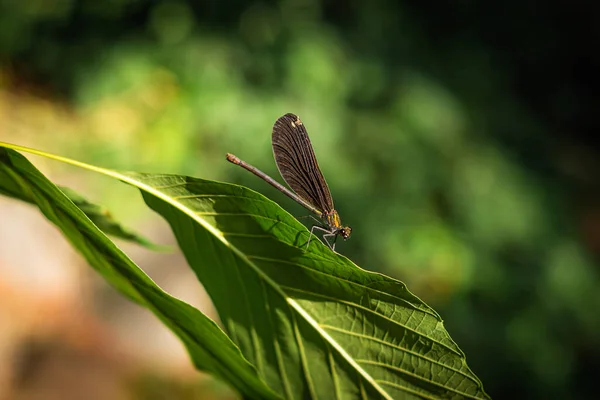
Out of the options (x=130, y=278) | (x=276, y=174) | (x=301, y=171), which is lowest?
(x=130, y=278)

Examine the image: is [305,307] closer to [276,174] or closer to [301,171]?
[301,171]

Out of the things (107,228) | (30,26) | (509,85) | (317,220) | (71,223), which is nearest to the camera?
(71,223)

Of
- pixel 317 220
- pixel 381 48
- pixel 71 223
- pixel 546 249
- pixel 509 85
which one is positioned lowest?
pixel 71 223

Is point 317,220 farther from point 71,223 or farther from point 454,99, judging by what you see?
point 454,99

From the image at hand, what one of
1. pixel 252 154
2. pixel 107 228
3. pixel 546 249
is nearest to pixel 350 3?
pixel 252 154

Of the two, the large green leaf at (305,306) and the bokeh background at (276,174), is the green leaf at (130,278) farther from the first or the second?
the bokeh background at (276,174)

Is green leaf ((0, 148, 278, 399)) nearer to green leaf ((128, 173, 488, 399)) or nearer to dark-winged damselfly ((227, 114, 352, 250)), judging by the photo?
green leaf ((128, 173, 488, 399))

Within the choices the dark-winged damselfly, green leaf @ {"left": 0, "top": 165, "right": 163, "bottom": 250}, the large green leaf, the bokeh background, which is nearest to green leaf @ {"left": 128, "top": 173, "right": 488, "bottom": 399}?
the large green leaf

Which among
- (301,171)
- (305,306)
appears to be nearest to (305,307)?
(305,306)
